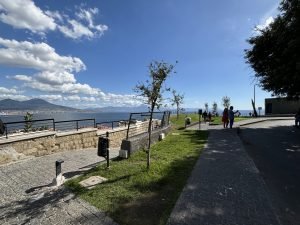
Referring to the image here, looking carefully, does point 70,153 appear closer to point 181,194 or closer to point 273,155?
point 181,194

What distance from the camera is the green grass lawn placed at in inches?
196

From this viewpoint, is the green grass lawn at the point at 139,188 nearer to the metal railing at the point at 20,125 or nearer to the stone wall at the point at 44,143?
the stone wall at the point at 44,143

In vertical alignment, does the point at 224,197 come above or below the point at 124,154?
below

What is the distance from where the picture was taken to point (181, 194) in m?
5.86

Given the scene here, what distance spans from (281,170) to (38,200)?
7376 millimetres

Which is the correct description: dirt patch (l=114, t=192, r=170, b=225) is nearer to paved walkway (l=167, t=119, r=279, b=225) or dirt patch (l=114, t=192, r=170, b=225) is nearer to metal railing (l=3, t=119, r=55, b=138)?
paved walkway (l=167, t=119, r=279, b=225)

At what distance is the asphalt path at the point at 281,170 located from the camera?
517cm

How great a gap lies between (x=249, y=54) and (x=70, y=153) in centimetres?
1593

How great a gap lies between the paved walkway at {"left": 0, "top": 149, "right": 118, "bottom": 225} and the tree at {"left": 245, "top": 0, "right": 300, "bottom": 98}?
1368 cm

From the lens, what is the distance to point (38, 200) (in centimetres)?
573

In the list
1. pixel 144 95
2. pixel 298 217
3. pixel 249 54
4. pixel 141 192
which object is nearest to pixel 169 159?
pixel 144 95

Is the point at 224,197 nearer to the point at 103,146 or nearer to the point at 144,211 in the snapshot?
the point at 144,211

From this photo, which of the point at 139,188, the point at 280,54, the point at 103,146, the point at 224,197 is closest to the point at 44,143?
the point at 103,146

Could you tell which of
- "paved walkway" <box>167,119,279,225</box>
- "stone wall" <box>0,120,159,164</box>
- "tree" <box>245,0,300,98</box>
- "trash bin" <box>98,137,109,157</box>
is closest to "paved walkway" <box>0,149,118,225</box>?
"stone wall" <box>0,120,159,164</box>
